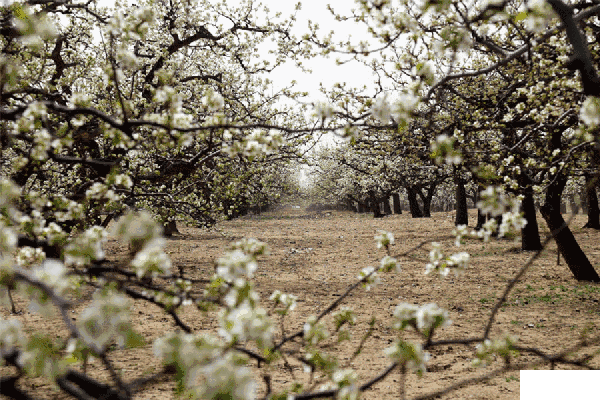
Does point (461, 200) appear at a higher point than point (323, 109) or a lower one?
lower

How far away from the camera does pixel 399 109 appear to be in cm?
311

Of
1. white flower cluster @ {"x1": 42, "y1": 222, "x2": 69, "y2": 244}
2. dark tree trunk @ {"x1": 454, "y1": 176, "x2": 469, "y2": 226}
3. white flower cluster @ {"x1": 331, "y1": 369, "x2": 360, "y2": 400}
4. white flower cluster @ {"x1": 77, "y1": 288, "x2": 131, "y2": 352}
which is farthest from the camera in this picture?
dark tree trunk @ {"x1": 454, "y1": 176, "x2": 469, "y2": 226}

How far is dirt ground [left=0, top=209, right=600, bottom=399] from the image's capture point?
17.8 feet

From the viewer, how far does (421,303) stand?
893 cm

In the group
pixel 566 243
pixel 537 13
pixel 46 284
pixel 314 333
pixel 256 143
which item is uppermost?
pixel 537 13

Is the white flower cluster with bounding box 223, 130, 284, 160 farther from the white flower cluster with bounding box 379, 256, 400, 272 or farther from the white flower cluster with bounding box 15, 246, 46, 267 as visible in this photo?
the white flower cluster with bounding box 15, 246, 46, 267

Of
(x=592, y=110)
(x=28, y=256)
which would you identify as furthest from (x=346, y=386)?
(x=592, y=110)

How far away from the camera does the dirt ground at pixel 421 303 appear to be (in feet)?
17.8

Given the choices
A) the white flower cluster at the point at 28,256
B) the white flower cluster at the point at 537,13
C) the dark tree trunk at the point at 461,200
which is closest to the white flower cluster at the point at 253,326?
the white flower cluster at the point at 28,256

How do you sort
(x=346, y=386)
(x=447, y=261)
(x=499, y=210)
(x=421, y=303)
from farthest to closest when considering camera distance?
(x=421, y=303), (x=447, y=261), (x=499, y=210), (x=346, y=386)

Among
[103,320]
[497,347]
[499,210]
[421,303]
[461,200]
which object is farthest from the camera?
[461,200]

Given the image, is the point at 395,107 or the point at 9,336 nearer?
the point at 9,336

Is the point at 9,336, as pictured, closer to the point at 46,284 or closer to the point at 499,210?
the point at 46,284

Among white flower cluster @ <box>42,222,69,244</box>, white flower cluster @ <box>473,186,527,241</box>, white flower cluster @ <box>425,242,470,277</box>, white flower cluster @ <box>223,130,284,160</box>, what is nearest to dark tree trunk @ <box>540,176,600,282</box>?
white flower cluster @ <box>473,186,527,241</box>
